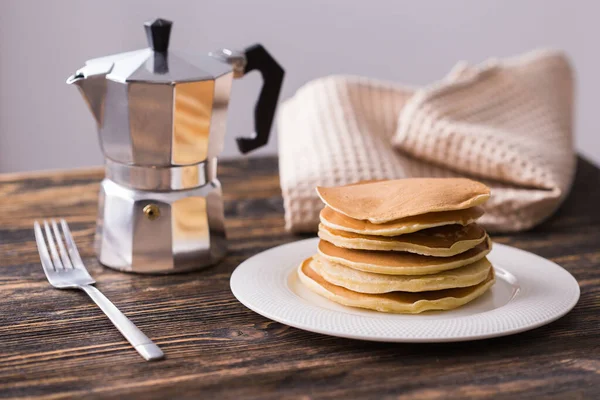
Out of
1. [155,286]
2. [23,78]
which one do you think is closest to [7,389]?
[155,286]

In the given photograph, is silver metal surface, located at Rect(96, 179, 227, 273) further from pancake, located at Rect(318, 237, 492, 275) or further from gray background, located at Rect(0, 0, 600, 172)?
gray background, located at Rect(0, 0, 600, 172)

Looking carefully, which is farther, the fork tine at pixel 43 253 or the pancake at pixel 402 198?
the fork tine at pixel 43 253

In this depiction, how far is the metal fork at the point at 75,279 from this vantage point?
0.72 m

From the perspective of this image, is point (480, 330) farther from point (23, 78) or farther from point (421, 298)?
point (23, 78)

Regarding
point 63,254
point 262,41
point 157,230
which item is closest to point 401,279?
point 157,230

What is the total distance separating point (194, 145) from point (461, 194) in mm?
335

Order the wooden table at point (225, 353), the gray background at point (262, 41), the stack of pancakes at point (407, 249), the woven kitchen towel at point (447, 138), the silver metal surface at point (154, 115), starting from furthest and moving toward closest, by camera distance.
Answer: the gray background at point (262, 41)
the woven kitchen towel at point (447, 138)
the silver metal surface at point (154, 115)
the stack of pancakes at point (407, 249)
the wooden table at point (225, 353)

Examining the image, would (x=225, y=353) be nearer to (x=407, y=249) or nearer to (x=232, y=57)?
(x=407, y=249)

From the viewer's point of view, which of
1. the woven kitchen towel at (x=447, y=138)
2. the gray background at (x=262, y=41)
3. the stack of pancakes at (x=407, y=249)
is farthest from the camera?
the gray background at (x=262, y=41)

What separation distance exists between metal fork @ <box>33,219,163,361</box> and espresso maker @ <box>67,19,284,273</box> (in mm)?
41

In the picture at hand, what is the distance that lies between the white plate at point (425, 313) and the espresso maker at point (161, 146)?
0.11m

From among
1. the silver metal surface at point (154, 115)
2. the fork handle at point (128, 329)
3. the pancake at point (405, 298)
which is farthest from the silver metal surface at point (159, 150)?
the pancake at point (405, 298)

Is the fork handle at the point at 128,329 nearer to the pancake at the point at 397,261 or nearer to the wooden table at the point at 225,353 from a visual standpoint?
the wooden table at the point at 225,353

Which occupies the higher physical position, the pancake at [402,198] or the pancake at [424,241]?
the pancake at [402,198]
